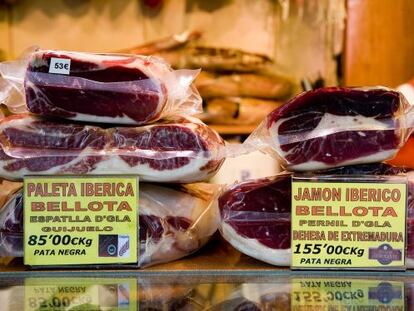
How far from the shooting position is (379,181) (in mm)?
792

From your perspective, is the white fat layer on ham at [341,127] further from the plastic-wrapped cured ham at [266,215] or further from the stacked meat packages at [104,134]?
the stacked meat packages at [104,134]

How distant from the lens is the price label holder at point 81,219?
821 millimetres

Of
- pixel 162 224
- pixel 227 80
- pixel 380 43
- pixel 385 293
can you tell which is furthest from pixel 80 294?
pixel 380 43

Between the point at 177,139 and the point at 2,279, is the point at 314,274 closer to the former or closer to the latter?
the point at 177,139

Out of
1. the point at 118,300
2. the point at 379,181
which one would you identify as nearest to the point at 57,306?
the point at 118,300

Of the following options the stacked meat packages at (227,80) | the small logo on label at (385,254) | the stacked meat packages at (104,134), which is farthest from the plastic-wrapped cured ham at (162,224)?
the stacked meat packages at (227,80)

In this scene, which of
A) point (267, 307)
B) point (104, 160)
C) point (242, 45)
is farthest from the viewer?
point (242, 45)

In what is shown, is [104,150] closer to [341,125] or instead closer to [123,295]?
[123,295]

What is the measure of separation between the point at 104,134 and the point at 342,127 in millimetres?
331

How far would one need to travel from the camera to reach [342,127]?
2.63 ft

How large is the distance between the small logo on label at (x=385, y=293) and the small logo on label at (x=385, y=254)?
38 millimetres

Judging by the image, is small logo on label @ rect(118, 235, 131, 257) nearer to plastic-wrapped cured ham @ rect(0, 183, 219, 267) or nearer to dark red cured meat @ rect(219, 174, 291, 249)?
plastic-wrapped cured ham @ rect(0, 183, 219, 267)

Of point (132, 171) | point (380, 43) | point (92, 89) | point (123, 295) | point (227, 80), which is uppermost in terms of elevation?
point (380, 43)

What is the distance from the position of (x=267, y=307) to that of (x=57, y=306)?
0.84 ft
